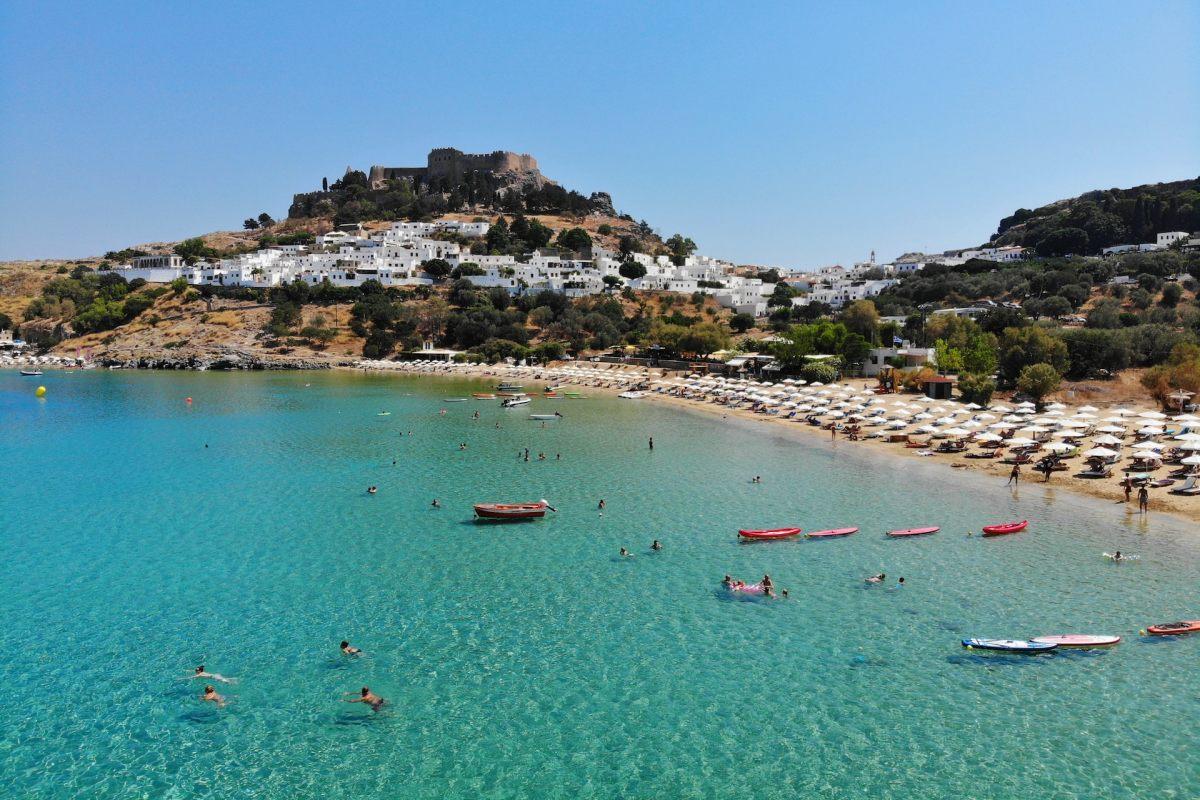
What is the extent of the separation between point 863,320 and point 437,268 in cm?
7026

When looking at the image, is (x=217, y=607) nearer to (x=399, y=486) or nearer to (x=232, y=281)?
(x=399, y=486)

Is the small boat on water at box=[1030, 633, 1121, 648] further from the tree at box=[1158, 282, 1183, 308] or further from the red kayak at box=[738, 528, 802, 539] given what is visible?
the tree at box=[1158, 282, 1183, 308]

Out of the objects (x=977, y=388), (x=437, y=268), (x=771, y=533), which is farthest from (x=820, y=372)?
(x=437, y=268)

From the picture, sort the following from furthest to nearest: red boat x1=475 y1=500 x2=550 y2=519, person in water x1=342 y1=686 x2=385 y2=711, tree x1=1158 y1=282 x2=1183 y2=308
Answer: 1. tree x1=1158 y1=282 x2=1183 y2=308
2. red boat x1=475 y1=500 x2=550 y2=519
3. person in water x1=342 y1=686 x2=385 y2=711

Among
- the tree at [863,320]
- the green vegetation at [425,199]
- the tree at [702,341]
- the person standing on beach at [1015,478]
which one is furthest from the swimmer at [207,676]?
the green vegetation at [425,199]

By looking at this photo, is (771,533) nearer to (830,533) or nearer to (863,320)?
(830,533)

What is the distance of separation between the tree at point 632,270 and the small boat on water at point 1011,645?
107724 millimetres

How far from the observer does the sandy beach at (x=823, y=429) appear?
2794 cm

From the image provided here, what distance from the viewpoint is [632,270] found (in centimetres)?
12106

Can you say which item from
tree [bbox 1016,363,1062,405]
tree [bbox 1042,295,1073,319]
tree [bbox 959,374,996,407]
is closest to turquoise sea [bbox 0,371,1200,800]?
tree [bbox 1016,363,1062,405]

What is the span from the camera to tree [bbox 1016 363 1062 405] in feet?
146

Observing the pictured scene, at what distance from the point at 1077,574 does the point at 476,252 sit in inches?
4686

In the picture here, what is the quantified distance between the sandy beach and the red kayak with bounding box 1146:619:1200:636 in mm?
10048

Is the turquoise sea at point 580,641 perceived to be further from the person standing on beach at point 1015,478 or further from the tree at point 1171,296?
the tree at point 1171,296
